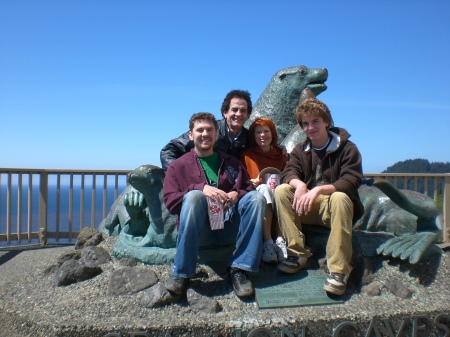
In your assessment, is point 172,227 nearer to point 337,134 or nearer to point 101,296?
point 101,296

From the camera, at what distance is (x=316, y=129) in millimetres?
3469

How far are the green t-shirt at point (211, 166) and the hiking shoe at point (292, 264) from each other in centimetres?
80

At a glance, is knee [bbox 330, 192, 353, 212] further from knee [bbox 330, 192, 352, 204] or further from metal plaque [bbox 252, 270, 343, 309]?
metal plaque [bbox 252, 270, 343, 309]

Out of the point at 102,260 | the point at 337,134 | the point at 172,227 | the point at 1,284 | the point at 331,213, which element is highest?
the point at 337,134

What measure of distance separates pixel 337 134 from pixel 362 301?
1.32 metres

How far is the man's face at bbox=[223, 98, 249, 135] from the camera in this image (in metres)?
3.91

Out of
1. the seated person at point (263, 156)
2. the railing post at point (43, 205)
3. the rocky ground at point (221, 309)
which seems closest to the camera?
the rocky ground at point (221, 309)

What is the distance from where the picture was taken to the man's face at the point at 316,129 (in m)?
3.46

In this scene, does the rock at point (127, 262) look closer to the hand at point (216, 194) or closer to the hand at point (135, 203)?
the hand at point (135, 203)

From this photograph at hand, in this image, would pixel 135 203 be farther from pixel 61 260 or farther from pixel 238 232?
pixel 238 232

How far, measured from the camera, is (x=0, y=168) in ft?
21.9

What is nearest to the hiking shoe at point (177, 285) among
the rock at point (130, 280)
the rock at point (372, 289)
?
the rock at point (130, 280)

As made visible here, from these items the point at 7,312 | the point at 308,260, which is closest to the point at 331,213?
the point at 308,260

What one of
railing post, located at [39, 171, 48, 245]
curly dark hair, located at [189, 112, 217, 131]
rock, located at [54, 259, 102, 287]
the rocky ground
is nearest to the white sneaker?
the rocky ground
